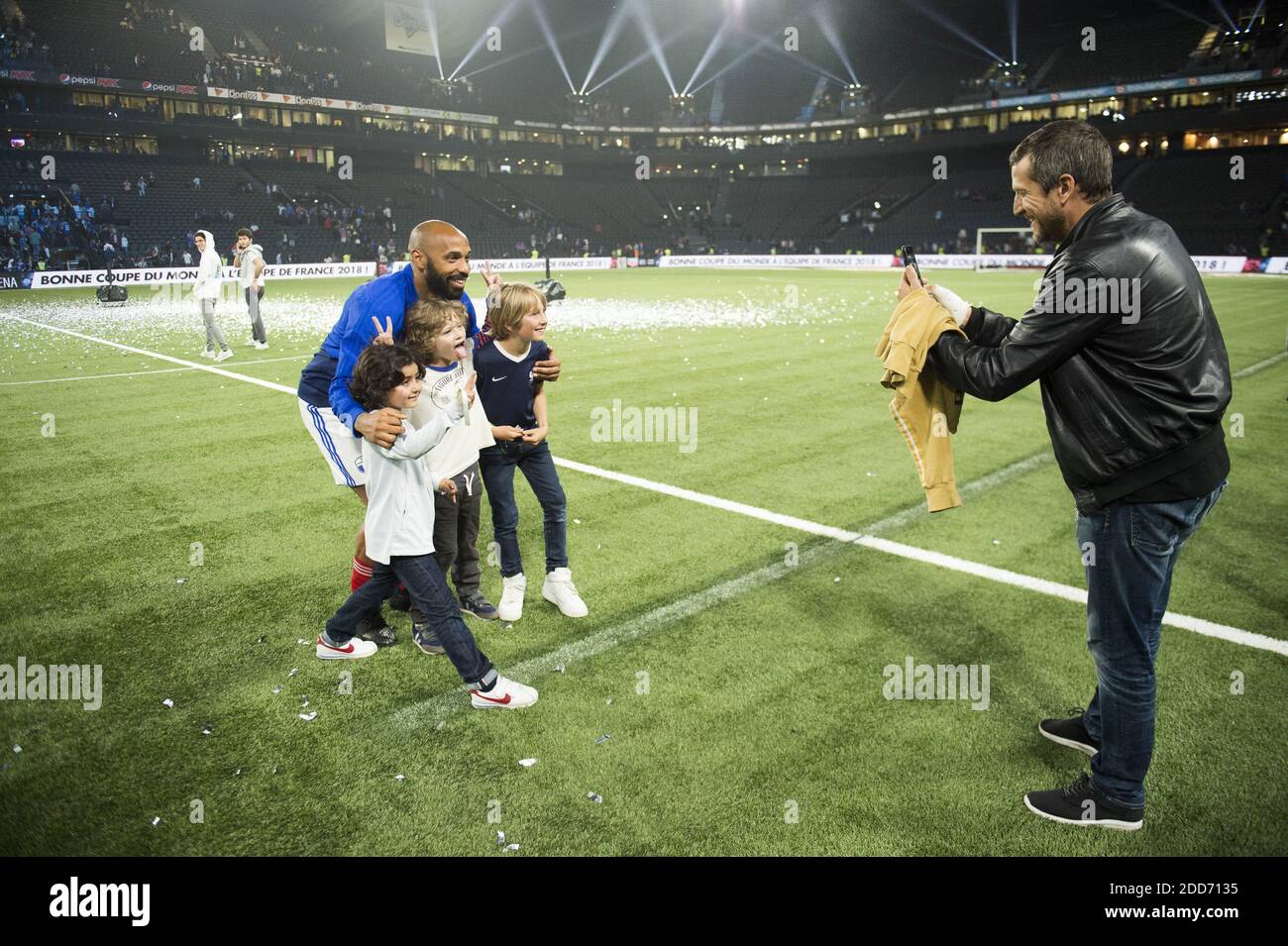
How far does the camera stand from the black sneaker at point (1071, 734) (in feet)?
12.1

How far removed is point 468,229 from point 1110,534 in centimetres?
5941

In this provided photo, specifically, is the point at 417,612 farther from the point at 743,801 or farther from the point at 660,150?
the point at 660,150

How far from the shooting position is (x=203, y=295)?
14539mm

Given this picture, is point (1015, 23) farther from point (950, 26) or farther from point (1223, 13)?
point (1223, 13)

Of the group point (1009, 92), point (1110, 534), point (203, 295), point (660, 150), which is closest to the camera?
point (1110, 534)

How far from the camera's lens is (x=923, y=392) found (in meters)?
3.36

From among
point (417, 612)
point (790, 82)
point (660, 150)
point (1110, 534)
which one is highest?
point (790, 82)

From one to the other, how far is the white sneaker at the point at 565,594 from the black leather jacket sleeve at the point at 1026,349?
2699 millimetres

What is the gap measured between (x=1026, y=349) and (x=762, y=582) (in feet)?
9.44

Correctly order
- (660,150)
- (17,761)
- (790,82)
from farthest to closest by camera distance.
→ (790,82) → (660,150) → (17,761)

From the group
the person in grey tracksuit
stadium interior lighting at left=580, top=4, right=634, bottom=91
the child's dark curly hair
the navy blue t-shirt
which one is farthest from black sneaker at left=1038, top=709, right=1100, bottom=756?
stadium interior lighting at left=580, top=4, right=634, bottom=91

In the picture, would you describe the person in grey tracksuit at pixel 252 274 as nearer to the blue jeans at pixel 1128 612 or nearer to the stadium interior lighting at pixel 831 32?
the blue jeans at pixel 1128 612

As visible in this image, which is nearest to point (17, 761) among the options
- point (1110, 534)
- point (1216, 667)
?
point (1110, 534)

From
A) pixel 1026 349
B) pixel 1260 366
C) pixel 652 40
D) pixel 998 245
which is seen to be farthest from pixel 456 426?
pixel 652 40
